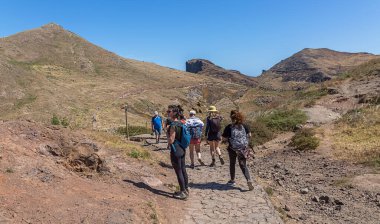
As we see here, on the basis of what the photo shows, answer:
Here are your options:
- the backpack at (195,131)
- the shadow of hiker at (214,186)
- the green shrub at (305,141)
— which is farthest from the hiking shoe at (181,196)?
the green shrub at (305,141)

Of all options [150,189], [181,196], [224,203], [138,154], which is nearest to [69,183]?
[150,189]

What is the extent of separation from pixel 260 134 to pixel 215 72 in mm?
111793

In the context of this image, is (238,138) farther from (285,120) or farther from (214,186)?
(285,120)

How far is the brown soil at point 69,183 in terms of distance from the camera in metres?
5.93

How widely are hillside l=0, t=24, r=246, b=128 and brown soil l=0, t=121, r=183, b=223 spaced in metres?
15.4

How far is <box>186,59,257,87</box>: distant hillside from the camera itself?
124 metres

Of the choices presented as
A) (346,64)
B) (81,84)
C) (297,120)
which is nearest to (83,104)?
(81,84)

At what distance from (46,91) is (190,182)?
1540 inches

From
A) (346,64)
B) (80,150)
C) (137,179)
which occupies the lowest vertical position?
(137,179)

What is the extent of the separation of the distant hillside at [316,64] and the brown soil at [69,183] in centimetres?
10588

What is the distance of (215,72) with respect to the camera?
131m

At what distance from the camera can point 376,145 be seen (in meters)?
14.4

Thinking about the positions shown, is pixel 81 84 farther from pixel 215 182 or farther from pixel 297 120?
pixel 215 182

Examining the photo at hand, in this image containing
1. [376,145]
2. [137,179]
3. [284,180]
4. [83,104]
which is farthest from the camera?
[83,104]
